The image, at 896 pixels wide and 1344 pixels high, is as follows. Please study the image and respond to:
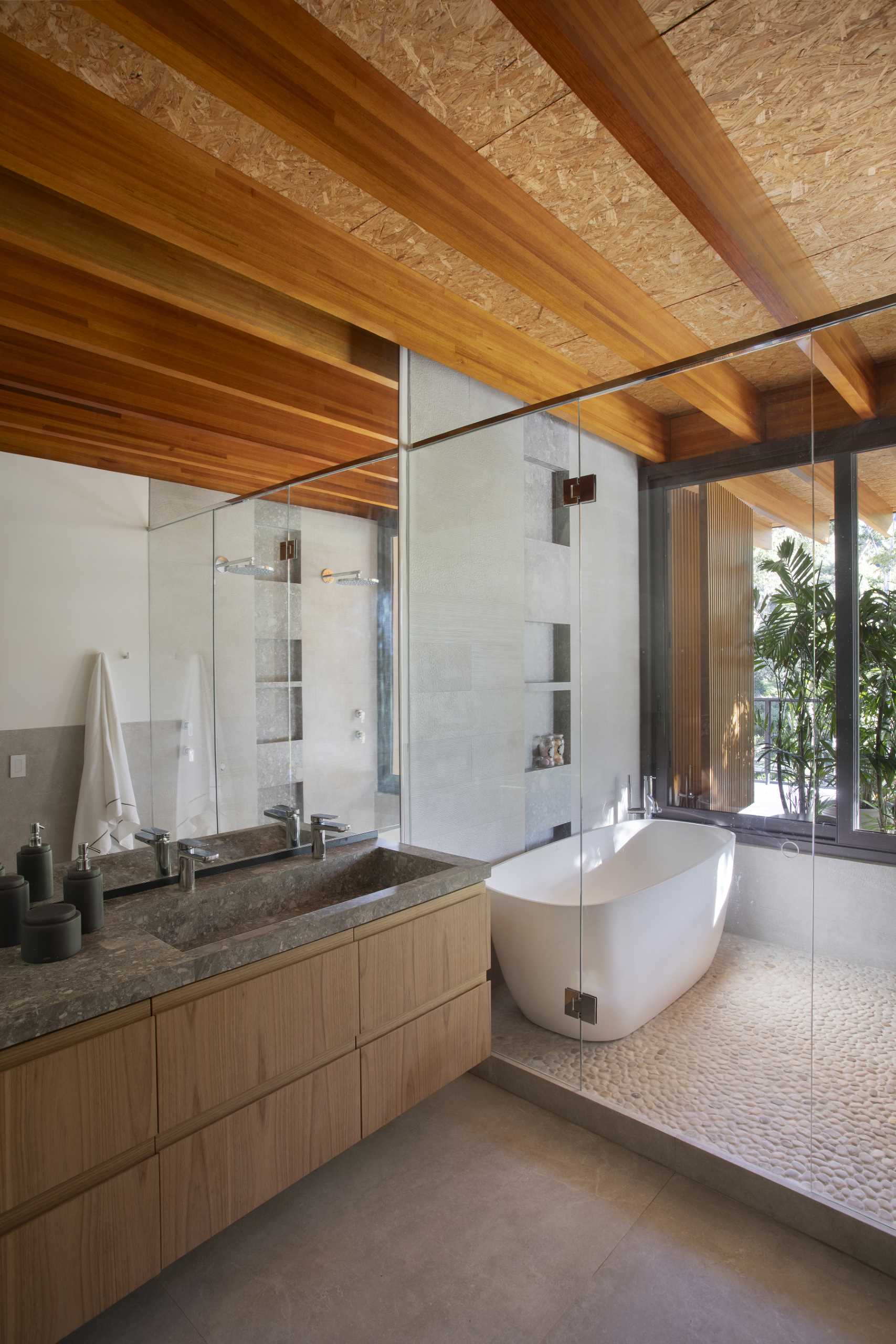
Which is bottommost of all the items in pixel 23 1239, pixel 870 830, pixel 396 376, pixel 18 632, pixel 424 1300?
pixel 424 1300

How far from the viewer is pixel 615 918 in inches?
99.2

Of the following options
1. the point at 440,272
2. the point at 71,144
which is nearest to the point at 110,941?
the point at 71,144

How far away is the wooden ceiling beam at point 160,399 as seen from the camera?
198 cm

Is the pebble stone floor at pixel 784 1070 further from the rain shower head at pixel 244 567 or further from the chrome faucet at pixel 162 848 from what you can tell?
the rain shower head at pixel 244 567

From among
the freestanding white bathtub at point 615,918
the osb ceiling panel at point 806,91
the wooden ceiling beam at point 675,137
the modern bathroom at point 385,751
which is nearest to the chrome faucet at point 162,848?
the modern bathroom at point 385,751

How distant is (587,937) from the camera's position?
8.43 feet

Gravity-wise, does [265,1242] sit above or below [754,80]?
below

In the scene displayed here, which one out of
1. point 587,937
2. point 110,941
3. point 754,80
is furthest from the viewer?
point 587,937

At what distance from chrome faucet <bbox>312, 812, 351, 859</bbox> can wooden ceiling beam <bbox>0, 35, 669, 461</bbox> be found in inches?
58.4

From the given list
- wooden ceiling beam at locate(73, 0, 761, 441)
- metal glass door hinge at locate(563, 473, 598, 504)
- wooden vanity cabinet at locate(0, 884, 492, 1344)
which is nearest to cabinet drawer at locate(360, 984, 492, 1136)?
wooden vanity cabinet at locate(0, 884, 492, 1344)

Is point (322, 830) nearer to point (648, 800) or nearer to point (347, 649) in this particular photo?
Answer: point (347, 649)

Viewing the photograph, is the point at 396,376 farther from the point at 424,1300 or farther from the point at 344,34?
the point at 424,1300

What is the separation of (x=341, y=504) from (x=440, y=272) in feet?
2.89

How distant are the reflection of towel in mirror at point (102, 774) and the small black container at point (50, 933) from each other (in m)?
0.26
